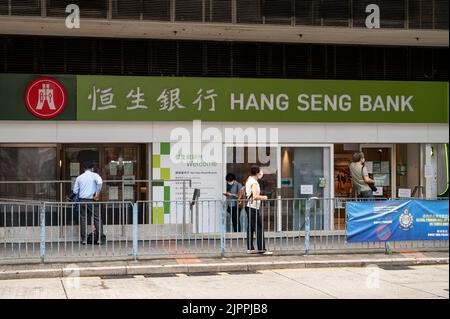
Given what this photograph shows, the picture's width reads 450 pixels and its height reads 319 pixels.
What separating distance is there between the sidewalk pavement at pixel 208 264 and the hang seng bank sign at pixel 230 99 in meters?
4.11

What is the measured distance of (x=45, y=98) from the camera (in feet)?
51.0

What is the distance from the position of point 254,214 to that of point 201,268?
180 cm

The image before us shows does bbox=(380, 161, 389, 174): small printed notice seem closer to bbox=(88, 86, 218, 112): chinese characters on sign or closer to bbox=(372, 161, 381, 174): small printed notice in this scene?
bbox=(372, 161, 381, 174): small printed notice

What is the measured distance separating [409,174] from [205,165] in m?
5.39

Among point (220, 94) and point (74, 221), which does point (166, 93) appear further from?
point (74, 221)

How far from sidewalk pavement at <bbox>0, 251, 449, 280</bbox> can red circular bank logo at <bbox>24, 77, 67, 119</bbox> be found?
13.7 feet

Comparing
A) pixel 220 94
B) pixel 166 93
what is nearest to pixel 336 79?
pixel 220 94

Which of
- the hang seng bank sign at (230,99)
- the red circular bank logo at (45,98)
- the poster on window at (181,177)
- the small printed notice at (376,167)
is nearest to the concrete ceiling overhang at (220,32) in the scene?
the hang seng bank sign at (230,99)

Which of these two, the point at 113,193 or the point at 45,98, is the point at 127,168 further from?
the point at 45,98

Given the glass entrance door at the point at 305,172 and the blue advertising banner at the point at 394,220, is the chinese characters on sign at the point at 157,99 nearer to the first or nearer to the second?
the glass entrance door at the point at 305,172

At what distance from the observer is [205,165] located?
16.5 metres

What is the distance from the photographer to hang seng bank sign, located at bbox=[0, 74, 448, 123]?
1567 cm

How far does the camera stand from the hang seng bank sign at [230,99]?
51.4 feet

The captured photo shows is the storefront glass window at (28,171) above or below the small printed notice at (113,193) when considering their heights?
above
